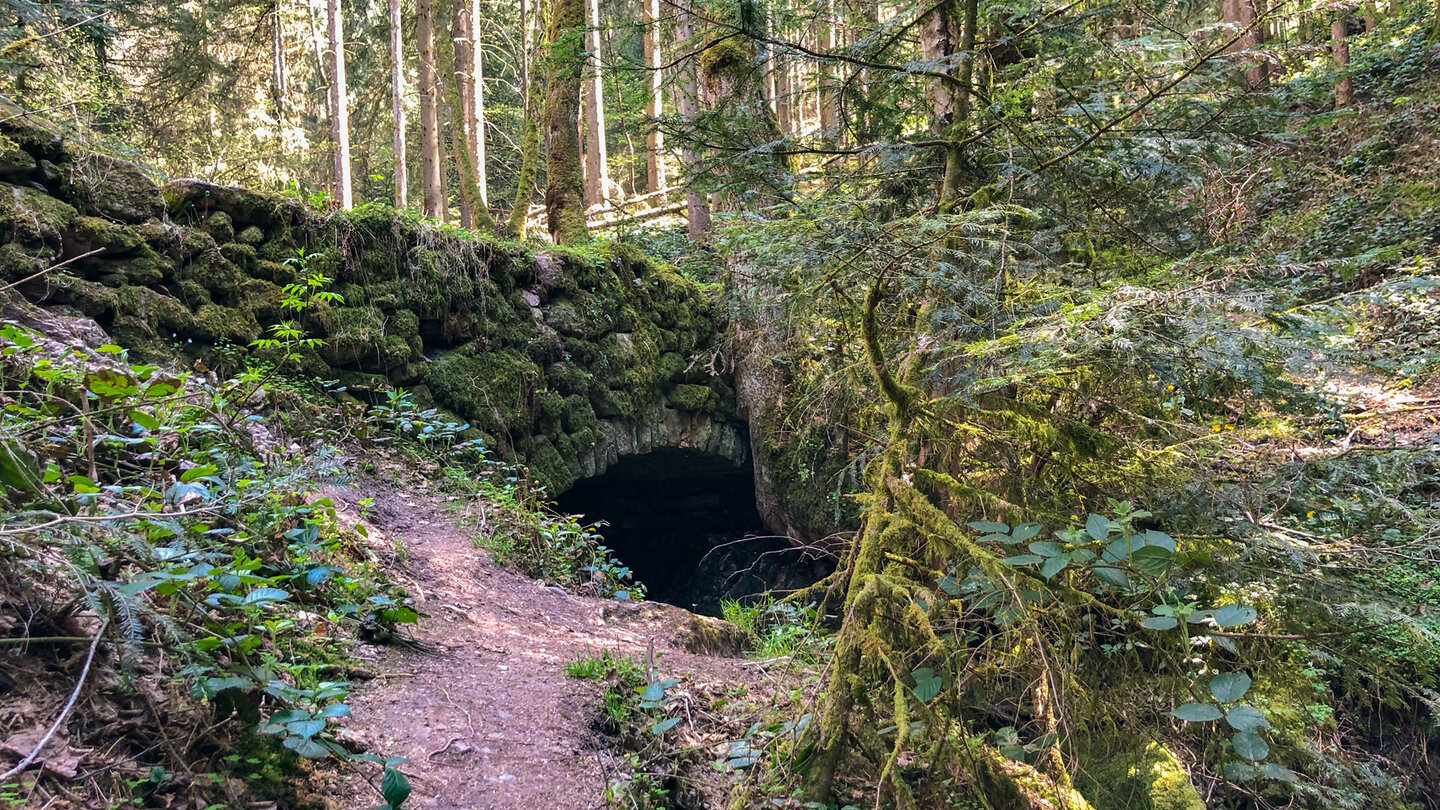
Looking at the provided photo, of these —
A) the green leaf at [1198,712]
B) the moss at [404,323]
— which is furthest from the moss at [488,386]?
the green leaf at [1198,712]

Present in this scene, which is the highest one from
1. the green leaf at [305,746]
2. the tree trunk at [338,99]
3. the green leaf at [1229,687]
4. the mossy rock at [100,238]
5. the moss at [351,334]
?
the tree trunk at [338,99]

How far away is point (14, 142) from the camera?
398cm

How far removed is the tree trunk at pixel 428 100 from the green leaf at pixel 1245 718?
11540mm

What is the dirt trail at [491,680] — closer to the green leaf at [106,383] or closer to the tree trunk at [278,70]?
the green leaf at [106,383]

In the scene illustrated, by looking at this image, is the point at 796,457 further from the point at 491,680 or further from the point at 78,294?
the point at 78,294

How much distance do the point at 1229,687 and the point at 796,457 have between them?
6.63 m

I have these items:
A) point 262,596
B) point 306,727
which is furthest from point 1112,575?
point 262,596

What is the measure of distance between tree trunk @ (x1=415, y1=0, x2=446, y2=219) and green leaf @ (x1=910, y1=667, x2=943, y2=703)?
10.9m

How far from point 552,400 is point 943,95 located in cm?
435

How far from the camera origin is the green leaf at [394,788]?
170 cm

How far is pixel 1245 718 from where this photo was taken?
1.43 meters

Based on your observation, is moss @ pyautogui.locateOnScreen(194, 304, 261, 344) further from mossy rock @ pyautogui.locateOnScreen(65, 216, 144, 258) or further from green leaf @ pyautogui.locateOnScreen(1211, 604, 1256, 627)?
green leaf @ pyautogui.locateOnScreen(1211, 604, 1256, 627)

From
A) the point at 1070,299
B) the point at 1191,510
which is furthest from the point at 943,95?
the point at 1191,510

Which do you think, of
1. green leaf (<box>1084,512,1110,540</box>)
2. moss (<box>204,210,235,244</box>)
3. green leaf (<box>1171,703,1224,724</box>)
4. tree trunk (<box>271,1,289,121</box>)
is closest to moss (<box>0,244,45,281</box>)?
moss (<box>204,210,235,244</box>)
